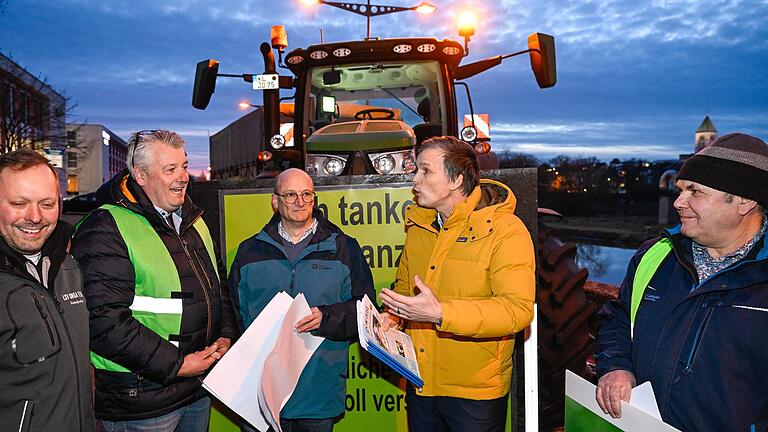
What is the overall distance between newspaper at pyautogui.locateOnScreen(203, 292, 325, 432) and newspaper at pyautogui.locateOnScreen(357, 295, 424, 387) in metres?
0.39

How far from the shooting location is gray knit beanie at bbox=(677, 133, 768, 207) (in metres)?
1.95

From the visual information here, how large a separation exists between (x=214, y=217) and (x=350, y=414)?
1.51 m

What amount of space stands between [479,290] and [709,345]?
0.90 m

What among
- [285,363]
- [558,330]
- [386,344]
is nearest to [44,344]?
[285,363]

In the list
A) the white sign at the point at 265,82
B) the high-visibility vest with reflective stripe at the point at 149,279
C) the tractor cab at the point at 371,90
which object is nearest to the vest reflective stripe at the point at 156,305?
the high-visibility vest with reflective stripe at the point at 149,279

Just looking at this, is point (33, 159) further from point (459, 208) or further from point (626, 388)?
point (626, 388)

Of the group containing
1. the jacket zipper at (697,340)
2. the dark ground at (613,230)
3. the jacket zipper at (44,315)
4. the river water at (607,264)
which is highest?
the jacket zipper at (44,315)

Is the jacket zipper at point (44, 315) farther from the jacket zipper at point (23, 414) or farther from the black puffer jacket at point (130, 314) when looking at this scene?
the black puffer jacket at point (130, 314)

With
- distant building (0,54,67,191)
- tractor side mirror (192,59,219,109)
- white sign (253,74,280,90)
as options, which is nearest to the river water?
white sign (253,74,280,90)

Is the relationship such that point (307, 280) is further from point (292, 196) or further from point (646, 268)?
point (646, 268)

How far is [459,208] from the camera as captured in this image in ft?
8.36

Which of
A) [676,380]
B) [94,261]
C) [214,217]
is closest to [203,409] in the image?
[94,261]

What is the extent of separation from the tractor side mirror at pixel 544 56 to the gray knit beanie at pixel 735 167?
2.59m

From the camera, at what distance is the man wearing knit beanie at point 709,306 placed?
73.0 inches
